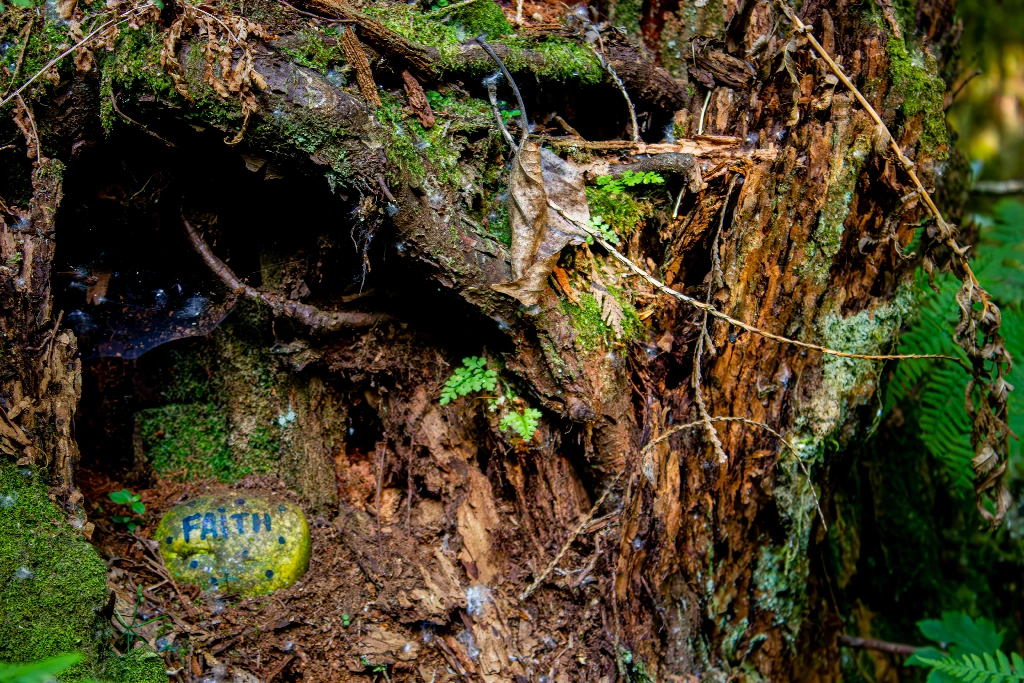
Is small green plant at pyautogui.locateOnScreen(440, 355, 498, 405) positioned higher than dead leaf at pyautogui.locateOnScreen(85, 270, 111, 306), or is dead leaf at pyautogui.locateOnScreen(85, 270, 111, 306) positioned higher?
dead leaf at pyautogui.locateOnScreen(85, 270, 111, 306)

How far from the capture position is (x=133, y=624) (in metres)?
2.49

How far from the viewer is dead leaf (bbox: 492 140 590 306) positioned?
2.58m

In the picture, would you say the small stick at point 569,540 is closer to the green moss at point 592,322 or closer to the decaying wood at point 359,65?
the green moss at point 592,322

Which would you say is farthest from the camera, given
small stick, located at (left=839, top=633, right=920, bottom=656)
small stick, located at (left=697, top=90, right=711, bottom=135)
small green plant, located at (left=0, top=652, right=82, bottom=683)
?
small stick, located at (left=839, top=633, right=920, bottom=656)

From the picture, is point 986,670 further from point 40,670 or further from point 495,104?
point 40,670

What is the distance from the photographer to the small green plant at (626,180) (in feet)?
9.09

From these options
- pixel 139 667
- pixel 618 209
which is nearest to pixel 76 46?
pixel 618 209

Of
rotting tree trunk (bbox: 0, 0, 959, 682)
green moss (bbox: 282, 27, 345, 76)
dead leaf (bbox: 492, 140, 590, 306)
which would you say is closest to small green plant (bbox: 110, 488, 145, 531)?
rotting tree trunk (bbox: 0, 0, 959, 682)

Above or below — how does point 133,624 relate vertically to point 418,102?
below

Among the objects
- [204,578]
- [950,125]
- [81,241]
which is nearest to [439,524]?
[204,578]

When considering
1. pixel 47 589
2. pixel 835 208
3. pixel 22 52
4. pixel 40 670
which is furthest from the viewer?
pixel 835 208

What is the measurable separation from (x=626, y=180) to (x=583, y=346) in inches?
28.3

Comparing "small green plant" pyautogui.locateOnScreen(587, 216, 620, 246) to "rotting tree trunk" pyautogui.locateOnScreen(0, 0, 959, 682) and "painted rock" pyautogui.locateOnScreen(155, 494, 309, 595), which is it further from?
"painted rock" pyautogui.locateOnScreen(155, 494, 309, 595)

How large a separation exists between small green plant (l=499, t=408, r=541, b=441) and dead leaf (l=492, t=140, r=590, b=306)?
426 millimetres
